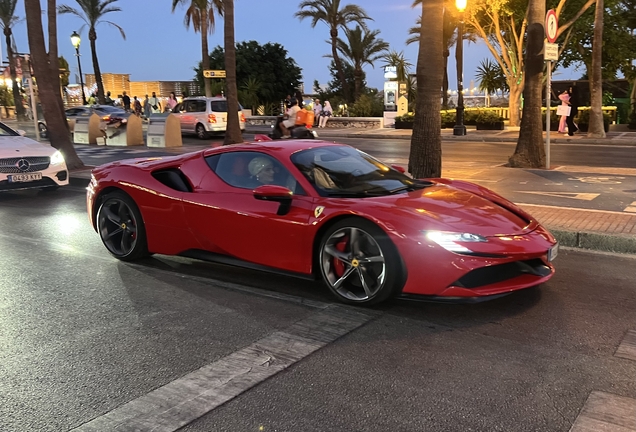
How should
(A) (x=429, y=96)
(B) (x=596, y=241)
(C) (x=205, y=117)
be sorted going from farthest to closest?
1. (C) (x=205, y=117)
2. (A) (x=429, y=96)
3. (B) (x=596, y=241)

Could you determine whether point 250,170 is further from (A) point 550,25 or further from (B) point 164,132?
(B) point 164,132

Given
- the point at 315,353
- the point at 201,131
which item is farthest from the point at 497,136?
the point at 315,353

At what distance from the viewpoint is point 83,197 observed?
35.5 feet

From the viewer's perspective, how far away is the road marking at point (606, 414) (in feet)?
9.59

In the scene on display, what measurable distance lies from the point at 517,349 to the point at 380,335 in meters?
0.90

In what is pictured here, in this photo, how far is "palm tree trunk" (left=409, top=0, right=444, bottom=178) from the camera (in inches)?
373

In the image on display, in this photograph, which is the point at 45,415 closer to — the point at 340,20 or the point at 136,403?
→ the point at 136,403

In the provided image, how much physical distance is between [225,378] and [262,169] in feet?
7.40

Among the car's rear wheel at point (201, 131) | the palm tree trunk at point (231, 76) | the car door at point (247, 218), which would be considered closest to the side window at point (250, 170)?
the car door at point (247, 218)

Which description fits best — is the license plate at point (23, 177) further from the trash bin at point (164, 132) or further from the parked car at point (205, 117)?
the parked car at point (205, 117)

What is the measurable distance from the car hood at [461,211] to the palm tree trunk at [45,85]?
11422mm

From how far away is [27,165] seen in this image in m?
10.2

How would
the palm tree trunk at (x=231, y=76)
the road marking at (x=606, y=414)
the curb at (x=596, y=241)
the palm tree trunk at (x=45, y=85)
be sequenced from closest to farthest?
the road marking at (x=606, y=414) → the curb at (x=596, y=241) → the palm tree trunk at (x=45, y=85) → the palm tree trunk at (x=231, y=76)

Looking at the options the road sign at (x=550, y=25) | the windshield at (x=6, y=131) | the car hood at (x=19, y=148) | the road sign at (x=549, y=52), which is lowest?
the car hood at (x=19, y=148)
